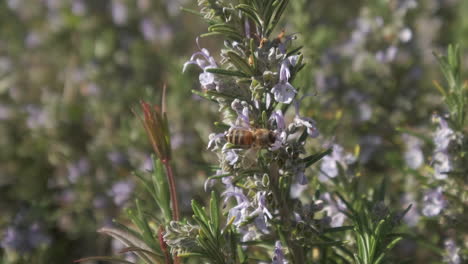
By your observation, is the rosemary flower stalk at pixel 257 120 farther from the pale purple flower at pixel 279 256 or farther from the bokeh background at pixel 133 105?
the bokeh background at pixel 133 105

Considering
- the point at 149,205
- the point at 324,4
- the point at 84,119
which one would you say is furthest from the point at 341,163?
the point at 324,4

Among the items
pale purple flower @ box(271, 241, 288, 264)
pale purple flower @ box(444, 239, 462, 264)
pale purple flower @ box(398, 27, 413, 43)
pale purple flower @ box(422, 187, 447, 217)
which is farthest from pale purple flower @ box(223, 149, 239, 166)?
pale purple flower @ box(398, 27, 413, 43)

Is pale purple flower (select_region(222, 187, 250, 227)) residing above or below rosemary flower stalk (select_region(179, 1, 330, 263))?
below

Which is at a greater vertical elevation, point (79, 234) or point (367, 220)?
point (79, 234)

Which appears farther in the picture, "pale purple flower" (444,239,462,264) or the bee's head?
"pale purple flower" (444,239,462,264)

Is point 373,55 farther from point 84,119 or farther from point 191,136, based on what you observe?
point 84,119

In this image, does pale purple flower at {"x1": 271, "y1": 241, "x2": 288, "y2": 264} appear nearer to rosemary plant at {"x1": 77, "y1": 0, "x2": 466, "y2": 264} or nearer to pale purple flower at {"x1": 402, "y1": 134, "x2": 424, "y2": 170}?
rosemary plant at {"x1": 77, "y1": 0, "x2": 466, "y2": 264}

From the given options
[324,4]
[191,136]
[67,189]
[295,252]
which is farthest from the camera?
[324,4]
